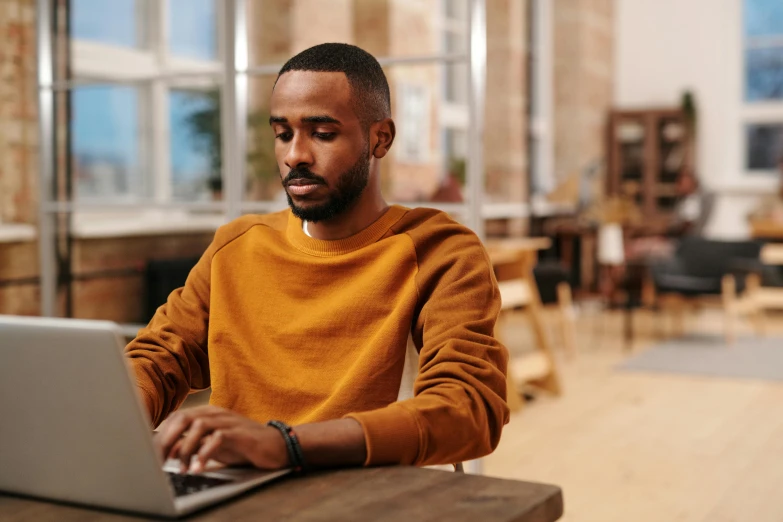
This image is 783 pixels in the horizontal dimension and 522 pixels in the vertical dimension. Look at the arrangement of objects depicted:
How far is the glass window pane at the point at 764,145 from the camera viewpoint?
9867mm

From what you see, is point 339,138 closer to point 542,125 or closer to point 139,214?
point 139,214

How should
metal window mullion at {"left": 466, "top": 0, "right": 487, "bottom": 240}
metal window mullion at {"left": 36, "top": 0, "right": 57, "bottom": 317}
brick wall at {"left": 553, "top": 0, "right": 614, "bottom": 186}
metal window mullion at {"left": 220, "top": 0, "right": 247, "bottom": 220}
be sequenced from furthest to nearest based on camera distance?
brick wall at {"left": 553, "top": 0, "right": 614, "bottom": 186} → metal window mullion at {"left": 36, "top": 0, "right": 57, "bottom": 317} → metal window mullion at {"left": 220, "top": 0, "right": 247, "bottom": 220} → metal window mullion at {"left": 466, "top": 0, "right": 487, "bottom": 240}

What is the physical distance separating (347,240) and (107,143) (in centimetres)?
356

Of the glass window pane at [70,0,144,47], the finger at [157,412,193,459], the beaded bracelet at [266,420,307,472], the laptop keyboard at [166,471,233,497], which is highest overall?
the glass window pane at [70,0,144,47]

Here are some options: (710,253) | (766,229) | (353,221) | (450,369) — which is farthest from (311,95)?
(766,229)

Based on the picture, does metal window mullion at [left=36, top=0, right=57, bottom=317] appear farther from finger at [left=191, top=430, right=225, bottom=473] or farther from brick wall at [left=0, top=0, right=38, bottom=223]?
finger at [left=191, top=430, right=225, bottom=473]

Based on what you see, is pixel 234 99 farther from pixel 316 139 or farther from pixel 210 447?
pixel 210 447

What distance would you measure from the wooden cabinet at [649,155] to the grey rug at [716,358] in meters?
2.93

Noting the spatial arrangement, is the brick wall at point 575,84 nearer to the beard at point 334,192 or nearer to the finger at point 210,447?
the beard at point 334,192

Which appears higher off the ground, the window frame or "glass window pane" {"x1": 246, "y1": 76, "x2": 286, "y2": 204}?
the window frame

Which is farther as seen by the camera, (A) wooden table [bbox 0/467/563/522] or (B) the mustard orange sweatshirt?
(B) the mustard orange sweatshirt

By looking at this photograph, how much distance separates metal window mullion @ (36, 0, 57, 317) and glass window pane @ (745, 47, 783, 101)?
785 cm

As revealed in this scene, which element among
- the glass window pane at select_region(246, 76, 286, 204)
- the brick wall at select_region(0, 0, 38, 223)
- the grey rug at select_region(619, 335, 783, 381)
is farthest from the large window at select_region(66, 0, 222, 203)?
the grey rug at select_region(619, 335, 783, 381)

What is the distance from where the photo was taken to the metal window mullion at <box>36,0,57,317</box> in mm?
3850
